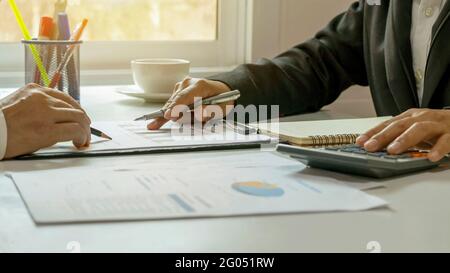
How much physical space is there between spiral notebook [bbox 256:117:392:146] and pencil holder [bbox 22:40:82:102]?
0.45 m

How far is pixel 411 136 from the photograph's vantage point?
0.97 metres

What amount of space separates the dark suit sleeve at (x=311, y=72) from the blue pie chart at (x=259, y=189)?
1.84ft

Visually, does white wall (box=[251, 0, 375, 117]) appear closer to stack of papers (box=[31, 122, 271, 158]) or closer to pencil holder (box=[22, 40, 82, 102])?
pencil holder (box=[22, 40, 82, 102])

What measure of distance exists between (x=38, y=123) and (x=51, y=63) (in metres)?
0.45

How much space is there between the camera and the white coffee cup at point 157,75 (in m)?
1.59

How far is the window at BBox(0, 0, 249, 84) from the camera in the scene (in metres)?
1.94

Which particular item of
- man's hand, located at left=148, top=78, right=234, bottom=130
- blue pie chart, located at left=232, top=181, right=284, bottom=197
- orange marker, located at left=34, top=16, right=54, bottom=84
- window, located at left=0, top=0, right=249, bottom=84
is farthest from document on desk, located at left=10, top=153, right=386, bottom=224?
window, located at left=0, top=0, right=249, bottom=84

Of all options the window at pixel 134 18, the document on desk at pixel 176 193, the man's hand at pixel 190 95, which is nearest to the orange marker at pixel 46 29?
the man's hand at pixel 190 95

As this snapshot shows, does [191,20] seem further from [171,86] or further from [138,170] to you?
[138,170]

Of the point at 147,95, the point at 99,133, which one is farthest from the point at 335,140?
the point at 147,95

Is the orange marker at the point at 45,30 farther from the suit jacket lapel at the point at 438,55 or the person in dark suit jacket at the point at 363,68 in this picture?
the suit jacket lapel at the point at 438,55
